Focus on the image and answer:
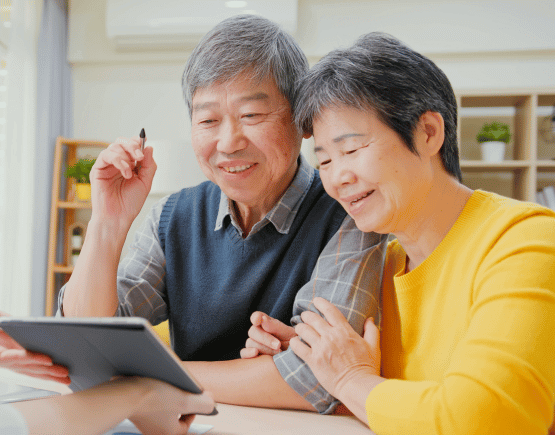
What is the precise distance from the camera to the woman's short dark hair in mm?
905

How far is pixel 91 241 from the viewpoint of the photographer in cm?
113

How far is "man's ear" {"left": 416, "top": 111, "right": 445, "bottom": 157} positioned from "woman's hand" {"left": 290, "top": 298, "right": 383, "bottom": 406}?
36 centimetres

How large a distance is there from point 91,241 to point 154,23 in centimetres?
324

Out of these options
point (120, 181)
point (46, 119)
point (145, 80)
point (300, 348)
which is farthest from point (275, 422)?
point (145, 80)

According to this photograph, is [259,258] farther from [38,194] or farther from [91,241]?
[38,194]

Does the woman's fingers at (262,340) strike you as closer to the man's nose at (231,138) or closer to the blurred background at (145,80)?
the man's nose at (231,138)

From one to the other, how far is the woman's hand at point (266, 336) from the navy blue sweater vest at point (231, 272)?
0.35 feet

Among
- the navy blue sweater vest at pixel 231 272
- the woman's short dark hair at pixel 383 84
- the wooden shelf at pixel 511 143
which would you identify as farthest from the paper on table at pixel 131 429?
the wooden shelf at pixel 511 143

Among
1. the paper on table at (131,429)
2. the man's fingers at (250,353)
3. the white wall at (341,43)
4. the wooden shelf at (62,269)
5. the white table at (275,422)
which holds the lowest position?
the wooden shelf at (62,269)

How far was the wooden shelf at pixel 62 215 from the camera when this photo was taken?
12.5 ft

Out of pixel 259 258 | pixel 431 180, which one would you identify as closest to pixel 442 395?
pixel 431 180

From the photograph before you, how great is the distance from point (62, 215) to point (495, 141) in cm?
340

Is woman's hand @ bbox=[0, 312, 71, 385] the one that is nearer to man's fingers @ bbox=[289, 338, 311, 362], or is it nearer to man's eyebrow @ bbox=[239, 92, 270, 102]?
man's fingers @ bbox=[289, 338, 311, 362]

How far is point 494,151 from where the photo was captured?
3396 millimetres
